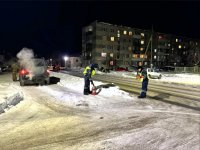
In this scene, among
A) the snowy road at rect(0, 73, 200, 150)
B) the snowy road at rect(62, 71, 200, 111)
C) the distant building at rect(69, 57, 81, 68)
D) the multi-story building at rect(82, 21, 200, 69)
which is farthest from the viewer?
the distant building at rect(69, 57, 81, 68)

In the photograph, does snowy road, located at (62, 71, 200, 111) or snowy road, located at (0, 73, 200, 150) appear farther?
snowy road, located at (62, 71, 200, 111)

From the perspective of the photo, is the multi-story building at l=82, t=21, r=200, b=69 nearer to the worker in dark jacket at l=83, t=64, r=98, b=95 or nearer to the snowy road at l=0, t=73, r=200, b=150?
the worker in dark jacket at l=83, t=64, r=98, b=95

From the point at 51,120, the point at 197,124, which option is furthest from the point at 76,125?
the point at 197,124

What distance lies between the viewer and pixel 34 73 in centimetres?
1520

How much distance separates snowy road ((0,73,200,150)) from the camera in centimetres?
467

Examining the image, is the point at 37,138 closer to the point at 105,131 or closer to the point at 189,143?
the point at 105,131

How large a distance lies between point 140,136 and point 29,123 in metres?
3.20

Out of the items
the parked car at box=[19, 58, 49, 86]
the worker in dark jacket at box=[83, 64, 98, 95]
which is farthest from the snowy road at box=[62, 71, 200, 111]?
the parked car at box=[19, 58, 49, 86]

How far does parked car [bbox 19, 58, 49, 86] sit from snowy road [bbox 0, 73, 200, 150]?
6.47 m

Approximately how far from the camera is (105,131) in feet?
18.1

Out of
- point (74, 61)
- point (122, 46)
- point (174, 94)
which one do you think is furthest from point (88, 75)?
point (74, 61)

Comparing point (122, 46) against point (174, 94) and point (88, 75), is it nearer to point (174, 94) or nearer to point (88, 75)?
point (174, 94)

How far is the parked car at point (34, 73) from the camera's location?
15.1m

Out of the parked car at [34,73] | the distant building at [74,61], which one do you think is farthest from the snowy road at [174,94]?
the distant building at [74,61]
